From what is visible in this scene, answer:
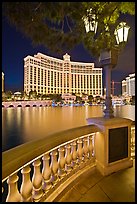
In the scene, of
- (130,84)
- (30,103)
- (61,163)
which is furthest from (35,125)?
(30,103)

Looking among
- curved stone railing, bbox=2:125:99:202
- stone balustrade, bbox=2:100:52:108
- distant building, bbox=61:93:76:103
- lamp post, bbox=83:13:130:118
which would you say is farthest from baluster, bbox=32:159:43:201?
distant building, bbox=61:93:76:103

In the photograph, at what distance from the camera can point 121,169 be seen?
122 inches

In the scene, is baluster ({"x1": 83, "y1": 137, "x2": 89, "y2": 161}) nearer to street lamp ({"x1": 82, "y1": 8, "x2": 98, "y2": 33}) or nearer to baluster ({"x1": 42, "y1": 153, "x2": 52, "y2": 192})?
baluster ({"x1": 42, "y1": 153, "x2": 52, "y2": 192})

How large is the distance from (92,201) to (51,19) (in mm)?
2081

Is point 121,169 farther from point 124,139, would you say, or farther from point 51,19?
point 51,19

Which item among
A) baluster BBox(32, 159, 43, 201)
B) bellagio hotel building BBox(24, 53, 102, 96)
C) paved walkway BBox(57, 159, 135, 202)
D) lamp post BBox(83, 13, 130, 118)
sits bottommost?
paved walkway BBox(57, 159, 135, 202)

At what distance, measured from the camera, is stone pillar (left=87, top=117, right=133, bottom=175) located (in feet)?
9.70

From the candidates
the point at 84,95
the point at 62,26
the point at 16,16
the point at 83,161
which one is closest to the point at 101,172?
the point at 83,161

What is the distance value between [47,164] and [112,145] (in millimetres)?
1450

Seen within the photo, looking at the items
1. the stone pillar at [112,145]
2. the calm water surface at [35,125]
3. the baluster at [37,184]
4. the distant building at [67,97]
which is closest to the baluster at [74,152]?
the stone pillar at [112,145]

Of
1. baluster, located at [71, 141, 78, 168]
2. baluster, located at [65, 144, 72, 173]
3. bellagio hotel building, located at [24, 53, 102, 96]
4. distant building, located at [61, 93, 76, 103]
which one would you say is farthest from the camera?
distant building, located at [61, 93, 76, 103]

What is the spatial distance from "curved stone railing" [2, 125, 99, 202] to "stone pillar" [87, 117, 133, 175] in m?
0.13

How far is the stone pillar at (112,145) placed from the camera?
2.96 m

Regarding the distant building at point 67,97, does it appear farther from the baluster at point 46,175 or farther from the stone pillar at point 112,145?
the baluster at point 46,175
